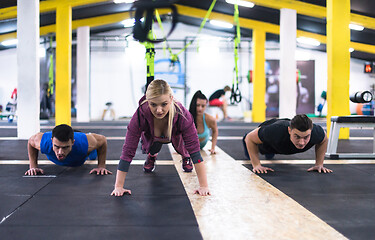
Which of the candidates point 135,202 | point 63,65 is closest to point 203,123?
point 135,202

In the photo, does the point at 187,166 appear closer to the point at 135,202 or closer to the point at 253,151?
the point at 253,151

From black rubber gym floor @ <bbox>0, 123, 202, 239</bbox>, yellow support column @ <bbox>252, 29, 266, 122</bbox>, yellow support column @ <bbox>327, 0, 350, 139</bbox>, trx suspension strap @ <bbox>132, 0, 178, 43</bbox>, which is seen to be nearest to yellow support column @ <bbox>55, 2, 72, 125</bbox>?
black rubber gym floor @ <bbox>0, 123, 202, 239</bbox>

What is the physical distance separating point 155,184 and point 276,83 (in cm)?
1327

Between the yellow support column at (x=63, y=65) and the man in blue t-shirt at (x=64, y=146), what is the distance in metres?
5.38

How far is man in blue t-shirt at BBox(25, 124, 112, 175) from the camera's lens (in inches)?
103

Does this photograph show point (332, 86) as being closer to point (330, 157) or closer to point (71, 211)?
point (330, 157)

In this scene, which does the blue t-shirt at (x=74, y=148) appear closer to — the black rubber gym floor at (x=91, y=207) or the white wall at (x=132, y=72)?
the black rubber gym floor at (x=91, y=207)

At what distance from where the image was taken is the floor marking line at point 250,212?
1.59m

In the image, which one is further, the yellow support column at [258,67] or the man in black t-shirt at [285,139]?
the yellow support column at [258,67]

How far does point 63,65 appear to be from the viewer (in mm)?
8219

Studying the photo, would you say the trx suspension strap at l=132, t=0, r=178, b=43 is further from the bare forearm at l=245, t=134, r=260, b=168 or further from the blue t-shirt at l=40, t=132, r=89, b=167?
the bare forearm at l=245, t=134, r=260, b=168

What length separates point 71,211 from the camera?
74.6 inches

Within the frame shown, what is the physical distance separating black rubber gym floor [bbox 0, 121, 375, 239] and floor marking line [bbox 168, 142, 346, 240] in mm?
68

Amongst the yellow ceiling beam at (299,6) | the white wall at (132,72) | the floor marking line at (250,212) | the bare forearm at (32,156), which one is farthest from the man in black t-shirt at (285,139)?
the white wall at (132,72)
